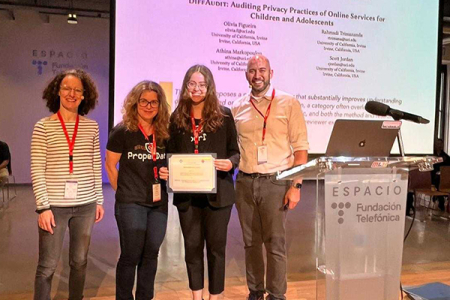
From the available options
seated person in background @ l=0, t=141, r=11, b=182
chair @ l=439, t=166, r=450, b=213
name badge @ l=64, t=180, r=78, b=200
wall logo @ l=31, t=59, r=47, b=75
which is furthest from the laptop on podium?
A: wall logo @ l=31, t=59, r=47, b=75

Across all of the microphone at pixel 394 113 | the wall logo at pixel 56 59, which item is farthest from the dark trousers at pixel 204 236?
the wall logo at pixel 56 59

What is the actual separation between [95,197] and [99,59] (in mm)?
7725

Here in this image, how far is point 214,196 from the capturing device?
2340 millimetres

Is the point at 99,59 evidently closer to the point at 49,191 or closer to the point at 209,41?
the point at 209,41

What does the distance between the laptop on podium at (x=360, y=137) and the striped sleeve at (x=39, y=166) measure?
4.95 feet

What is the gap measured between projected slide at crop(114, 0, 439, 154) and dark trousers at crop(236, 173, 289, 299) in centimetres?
102

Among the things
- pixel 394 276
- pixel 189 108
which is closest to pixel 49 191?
pixel 189 108

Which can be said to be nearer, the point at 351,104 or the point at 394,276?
the point at 394,276

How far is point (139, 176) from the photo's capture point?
7.50 ft

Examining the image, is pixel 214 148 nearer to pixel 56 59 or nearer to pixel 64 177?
pixel 64 177

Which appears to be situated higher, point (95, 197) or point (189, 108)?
point (189, 108)

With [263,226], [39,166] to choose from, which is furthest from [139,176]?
[263,226]

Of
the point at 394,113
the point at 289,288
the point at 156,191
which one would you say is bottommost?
the point at 289,288

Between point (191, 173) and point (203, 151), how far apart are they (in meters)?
0.18
